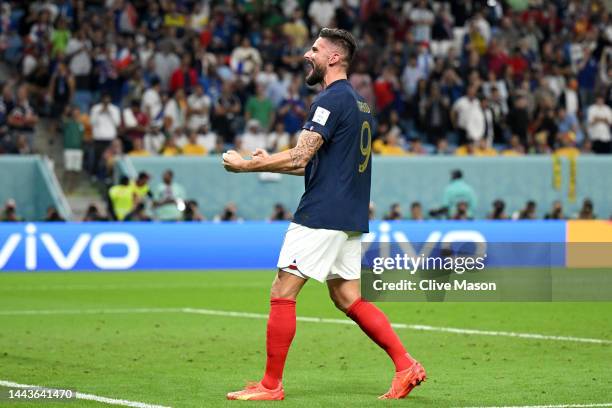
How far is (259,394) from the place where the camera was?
27.9 feet

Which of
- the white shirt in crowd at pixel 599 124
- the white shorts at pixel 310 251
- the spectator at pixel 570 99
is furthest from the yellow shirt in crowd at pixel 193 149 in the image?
the white shorts at pixel 310 251

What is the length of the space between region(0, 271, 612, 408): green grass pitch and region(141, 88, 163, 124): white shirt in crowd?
904 centimetres

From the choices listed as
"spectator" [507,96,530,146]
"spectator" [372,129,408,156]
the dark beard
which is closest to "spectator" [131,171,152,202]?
"spectator" [372,129,408,156]

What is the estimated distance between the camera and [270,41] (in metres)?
30.3

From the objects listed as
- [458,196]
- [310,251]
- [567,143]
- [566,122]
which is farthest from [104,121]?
[310,251]

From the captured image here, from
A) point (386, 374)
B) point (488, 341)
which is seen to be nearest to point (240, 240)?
point (488, 341)

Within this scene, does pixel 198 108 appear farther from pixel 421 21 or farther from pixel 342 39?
pixel 342 39

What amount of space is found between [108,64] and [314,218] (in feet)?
65.8

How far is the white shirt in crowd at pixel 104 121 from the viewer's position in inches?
1045

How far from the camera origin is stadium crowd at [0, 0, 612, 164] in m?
27.4

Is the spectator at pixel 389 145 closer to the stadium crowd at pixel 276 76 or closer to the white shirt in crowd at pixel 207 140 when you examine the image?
the stadium crowd at pixel 276 76

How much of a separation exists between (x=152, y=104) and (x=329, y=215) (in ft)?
63.2

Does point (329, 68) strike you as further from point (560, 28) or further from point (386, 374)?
point (560, 28)

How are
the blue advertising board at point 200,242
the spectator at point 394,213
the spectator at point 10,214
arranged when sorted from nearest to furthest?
the blue advertising board at point 200,242 → the spectator at point 10,214 → the spectator at point 394,213
